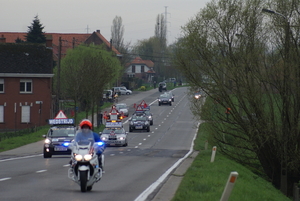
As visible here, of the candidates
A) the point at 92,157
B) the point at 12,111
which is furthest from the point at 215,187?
the point at 12,111

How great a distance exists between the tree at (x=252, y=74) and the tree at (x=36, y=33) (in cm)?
5692

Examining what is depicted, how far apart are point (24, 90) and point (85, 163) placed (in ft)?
149

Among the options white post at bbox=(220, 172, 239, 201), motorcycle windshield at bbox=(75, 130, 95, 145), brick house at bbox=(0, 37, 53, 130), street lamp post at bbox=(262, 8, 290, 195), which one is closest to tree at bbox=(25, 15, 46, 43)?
brick house at bbox=(0, 37, 53, 130)

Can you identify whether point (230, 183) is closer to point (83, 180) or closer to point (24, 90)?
point (83, 180)

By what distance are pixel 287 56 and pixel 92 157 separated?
13825 millimetres

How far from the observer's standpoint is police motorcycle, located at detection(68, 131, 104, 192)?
1168 centimetres

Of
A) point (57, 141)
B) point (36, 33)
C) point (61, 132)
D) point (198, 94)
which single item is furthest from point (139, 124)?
point (36, 33)

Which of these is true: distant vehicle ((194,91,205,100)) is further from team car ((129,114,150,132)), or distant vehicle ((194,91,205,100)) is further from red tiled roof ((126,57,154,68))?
red tiled roof ((126,57,154,68))

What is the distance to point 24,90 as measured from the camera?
5550 centimetres

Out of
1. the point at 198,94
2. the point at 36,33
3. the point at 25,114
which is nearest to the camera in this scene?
the point at 198,94

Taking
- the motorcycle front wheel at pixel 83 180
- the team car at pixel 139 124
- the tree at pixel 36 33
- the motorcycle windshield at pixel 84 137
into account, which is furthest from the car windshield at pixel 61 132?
the tree at pixel 36 33

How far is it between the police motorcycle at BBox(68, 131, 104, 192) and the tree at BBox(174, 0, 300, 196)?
13.1 m

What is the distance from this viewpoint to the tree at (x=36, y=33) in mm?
79562

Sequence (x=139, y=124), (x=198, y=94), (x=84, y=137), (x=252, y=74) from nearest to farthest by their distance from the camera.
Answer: (x=84, y=137) < (x=252, y=74) < (x=198, y=94) < (x=139, y=124)
